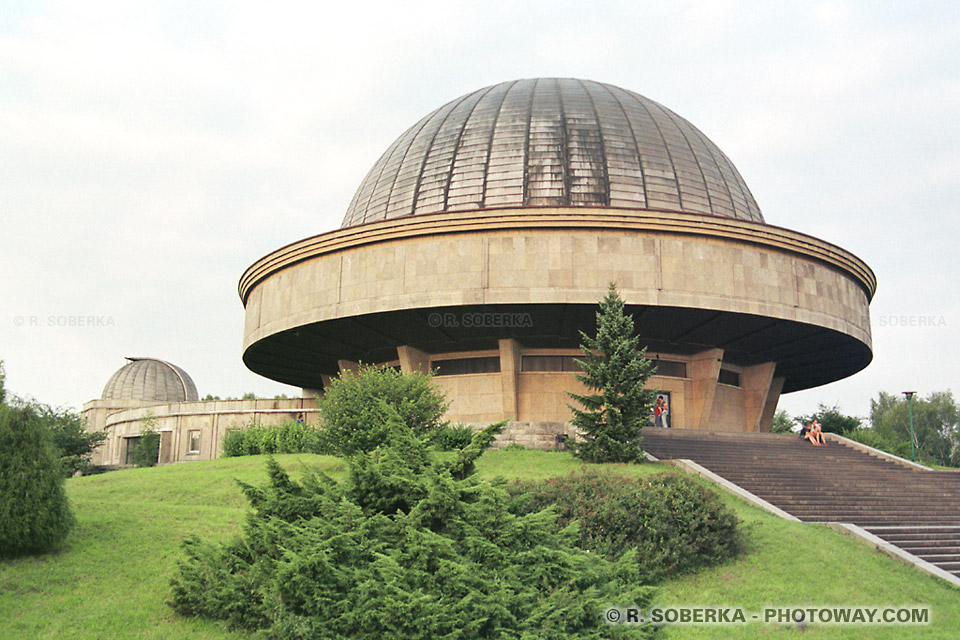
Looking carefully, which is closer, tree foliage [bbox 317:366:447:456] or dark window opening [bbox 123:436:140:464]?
tree foliage [bbox 317:366:447:456]

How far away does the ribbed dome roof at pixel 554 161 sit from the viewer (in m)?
30.5

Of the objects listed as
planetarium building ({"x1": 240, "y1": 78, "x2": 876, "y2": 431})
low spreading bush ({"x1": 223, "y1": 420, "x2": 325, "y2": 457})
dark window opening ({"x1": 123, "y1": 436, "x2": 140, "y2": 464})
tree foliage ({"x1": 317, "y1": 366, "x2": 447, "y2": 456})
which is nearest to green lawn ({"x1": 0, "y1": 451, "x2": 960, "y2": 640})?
tree foliage ({"x1": 317, "y1": 366, "x2": 447, "y2": 456})

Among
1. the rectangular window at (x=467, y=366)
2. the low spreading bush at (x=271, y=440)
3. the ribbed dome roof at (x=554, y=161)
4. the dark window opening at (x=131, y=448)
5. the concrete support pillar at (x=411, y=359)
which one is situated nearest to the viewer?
the low spreading bush at (x=271, y=440)

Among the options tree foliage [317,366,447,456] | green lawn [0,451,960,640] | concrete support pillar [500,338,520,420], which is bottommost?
green lawn [0,451,960,640]

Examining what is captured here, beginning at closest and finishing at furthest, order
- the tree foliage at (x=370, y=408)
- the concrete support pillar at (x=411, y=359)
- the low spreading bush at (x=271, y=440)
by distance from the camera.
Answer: the tree foliage at (x=370, y=408) < the low spreading bush at (x=271, y=440) < the concrete support pillar at (x=411, y=359)

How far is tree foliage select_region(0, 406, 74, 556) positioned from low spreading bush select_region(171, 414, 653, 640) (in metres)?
2.23

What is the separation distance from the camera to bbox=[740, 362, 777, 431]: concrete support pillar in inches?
1294

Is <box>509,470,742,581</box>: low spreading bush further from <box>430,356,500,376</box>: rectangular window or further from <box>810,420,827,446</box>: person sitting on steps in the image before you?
<box>810,420,827,446</box>: person sitting on steps

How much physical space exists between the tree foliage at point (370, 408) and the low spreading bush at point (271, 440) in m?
3.37

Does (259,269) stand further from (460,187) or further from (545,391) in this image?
(545,391)

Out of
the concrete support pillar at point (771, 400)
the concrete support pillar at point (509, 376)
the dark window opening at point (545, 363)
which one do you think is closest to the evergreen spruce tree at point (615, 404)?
the concrete support pillar at point (509, 376)

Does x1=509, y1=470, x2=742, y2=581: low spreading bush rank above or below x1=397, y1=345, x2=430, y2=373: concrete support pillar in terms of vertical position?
below

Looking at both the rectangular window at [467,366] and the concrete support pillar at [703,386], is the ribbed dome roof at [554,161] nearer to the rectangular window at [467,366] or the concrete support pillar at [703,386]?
the concrete support pillar at [703,386]

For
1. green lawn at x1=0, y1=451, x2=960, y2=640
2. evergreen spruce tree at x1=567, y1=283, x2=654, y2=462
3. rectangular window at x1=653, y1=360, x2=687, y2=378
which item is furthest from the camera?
rectangular window at x1=653, y1=360, x2=687, y2=378
